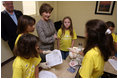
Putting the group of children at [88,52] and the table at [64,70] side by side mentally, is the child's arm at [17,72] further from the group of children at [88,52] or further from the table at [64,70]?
the table at [64,70]

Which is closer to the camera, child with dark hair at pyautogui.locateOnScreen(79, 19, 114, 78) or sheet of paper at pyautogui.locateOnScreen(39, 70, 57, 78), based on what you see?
child with dark hair at pyautogui.locateOnScreen(79, 19, 114, 78)

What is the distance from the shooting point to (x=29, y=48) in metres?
0.89

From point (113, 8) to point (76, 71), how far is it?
314 centimetres

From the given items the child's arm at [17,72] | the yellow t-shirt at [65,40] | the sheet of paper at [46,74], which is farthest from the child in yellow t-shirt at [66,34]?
the child's arm at [17,72]

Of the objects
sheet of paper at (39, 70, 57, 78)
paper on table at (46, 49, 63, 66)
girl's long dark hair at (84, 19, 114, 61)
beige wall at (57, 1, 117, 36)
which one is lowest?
sheet of paper at (39, 70, 57, 78)

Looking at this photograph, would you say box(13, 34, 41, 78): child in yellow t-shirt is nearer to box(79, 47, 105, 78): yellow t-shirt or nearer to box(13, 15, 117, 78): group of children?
box(13, 15, 117, 78): group of children

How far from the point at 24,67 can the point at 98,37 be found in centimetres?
68

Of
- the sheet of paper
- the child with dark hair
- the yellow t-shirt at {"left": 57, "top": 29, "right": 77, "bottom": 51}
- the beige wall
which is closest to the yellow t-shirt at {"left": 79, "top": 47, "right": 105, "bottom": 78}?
the child with dark hair

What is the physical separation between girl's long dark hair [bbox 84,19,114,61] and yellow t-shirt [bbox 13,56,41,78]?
540 mm

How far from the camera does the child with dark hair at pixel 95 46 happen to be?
0.81 meters

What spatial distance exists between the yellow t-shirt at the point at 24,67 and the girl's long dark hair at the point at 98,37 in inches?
21.3

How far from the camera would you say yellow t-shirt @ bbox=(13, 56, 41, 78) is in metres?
0.84

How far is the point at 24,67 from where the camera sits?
0.88 metres

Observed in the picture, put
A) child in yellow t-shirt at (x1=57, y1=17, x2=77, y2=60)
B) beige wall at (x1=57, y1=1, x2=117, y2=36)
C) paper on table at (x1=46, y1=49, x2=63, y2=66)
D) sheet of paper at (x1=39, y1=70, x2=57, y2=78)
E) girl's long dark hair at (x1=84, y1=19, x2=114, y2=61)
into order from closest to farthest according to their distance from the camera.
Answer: girl's long dark hair at (x1=84, y1=19, x2=114, y2=61)
sheet of paper at (x1=39, y1=70, x2=57, y2=78)
paper on table at (x1=46, y1=49, x2=63, y2=66)
child in yellow t-shirt at (x1=57, y1=17, x2=77, y2=60)
beige wall at (x1=57, y1=1, x2=117, y2=36)
